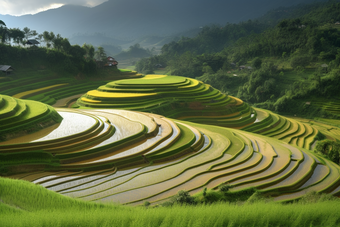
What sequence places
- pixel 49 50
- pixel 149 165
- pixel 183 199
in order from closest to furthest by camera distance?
pixel 183 199
pixel 149 165
pixel 49 50

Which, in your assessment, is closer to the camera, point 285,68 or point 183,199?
point 183,199

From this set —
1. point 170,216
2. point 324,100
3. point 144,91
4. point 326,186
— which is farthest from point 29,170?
point 324,100

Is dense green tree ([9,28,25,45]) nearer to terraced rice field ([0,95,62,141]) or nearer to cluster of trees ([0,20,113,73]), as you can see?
cluster of trees ([0,20,113,73])

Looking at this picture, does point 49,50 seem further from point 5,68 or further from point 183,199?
point 183,199

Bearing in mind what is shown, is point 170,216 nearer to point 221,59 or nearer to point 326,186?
point 326,186

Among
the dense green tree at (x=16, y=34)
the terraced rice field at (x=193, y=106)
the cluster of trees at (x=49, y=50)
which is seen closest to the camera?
the terraced rice field at (x=193, y=106)

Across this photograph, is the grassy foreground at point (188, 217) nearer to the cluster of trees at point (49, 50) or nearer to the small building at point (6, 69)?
the small building at point (6, 69)

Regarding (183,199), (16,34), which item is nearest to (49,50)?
(16,34)

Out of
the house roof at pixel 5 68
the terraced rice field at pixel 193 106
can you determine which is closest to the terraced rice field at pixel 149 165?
the terraced rice field at pixel 193 106
